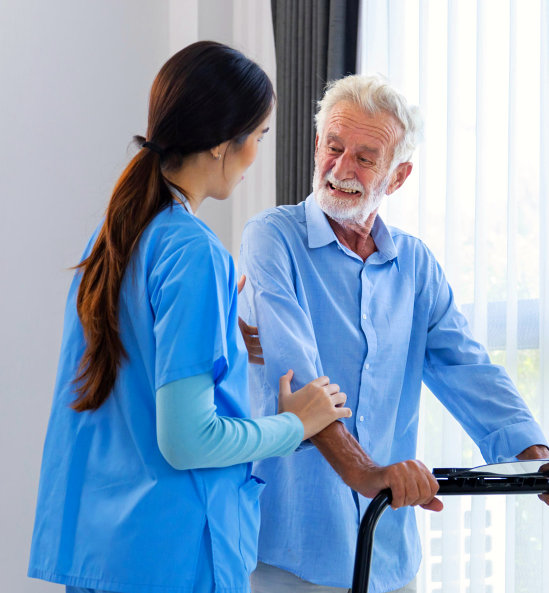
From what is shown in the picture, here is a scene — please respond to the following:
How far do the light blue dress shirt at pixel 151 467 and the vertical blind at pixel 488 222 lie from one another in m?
1.30

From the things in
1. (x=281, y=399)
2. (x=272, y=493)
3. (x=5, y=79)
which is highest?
(x=5, y=79)

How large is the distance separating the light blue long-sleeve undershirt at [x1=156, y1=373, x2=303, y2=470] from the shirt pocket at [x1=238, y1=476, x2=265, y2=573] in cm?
8

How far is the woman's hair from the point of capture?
3.76 feet

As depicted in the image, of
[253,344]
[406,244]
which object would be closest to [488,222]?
[406,244]

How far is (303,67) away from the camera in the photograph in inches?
117

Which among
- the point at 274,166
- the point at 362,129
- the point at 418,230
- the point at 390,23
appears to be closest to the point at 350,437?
the point at 362,129

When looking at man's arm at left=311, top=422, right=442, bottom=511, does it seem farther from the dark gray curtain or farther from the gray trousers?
the dark gray curtain

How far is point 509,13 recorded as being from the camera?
2.35 meters

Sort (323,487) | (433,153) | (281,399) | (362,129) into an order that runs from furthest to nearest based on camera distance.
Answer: (433,153), (362,129), (323,487), (281,399)

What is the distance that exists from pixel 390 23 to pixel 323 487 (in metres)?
1.74

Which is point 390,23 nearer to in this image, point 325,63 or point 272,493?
point 325,63

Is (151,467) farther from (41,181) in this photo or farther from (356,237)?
(41,181)

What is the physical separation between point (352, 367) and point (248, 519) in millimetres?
518

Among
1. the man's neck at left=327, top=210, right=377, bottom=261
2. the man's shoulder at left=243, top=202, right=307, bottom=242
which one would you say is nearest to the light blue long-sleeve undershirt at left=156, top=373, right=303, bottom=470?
the man's shoulder at left=243, top=202, right=307, bottom=242
